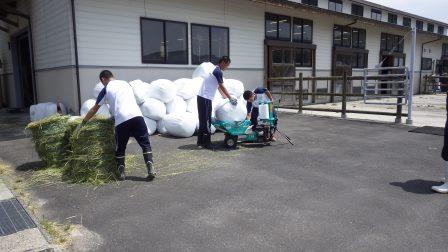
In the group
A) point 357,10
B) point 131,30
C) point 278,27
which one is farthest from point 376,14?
point 131,30

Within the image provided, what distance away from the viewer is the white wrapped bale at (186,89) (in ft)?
32.3

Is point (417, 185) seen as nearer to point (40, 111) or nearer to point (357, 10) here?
point (40, 111)

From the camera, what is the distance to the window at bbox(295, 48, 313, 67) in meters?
16.8

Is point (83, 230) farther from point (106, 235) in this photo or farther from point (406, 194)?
point (406, 194)

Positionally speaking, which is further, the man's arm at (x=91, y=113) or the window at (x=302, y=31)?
the window at (x=302, y=31)

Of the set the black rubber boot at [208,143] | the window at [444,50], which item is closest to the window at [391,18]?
the window at [444,50]

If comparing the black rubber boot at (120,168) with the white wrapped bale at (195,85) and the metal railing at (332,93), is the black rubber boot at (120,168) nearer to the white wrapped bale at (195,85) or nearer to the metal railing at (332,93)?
the white wrapped bale at (195,85)

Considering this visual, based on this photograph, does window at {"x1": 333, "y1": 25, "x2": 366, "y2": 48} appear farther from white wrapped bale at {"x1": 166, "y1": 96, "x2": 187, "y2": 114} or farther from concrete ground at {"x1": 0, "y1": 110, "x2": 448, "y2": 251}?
concrete ground at {"x1": 0, "y1": 110, "x2": 448, "y2": 251}

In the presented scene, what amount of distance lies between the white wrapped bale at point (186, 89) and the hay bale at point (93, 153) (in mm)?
4546

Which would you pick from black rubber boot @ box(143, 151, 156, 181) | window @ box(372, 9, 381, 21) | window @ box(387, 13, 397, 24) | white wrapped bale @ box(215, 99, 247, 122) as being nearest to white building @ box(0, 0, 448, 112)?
white wrapped bale @ box(215, 99, 247, 122)

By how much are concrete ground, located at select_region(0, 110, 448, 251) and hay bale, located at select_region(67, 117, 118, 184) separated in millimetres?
271

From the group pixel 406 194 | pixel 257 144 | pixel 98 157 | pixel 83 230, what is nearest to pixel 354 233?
pixel 406 194

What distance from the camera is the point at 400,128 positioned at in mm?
9953

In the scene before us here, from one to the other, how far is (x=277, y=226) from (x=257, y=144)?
4.11m
